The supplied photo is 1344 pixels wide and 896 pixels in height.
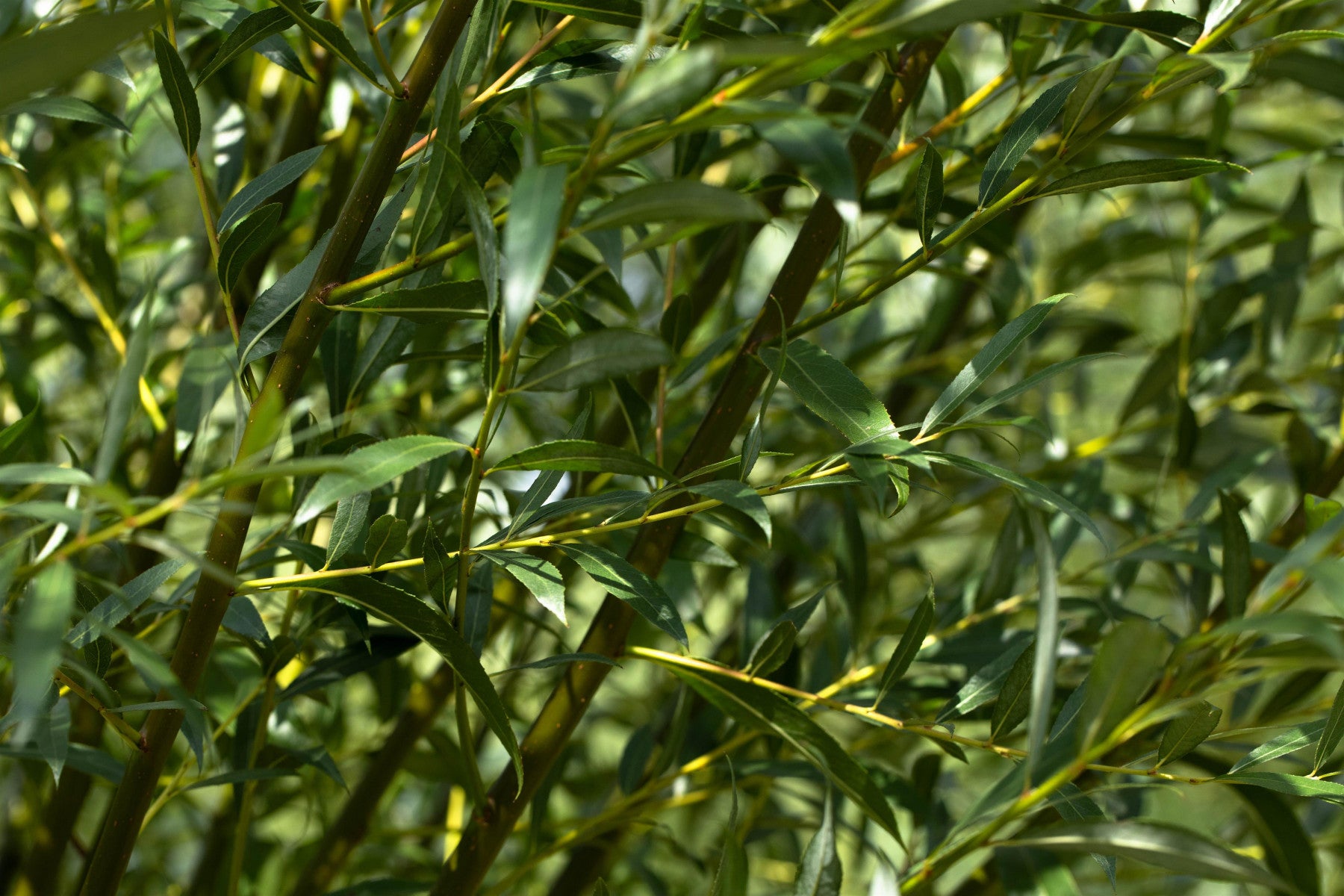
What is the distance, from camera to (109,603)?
31 centimetres

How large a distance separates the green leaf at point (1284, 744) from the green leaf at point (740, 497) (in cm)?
18

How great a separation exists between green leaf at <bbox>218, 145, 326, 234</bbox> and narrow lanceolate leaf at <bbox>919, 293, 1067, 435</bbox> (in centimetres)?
20

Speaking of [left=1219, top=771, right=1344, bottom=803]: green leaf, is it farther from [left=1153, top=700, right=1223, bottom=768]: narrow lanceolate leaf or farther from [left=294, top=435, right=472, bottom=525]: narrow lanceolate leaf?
[left=294, top=435, right=472, bottom=525]: narrow lanceolate leaf

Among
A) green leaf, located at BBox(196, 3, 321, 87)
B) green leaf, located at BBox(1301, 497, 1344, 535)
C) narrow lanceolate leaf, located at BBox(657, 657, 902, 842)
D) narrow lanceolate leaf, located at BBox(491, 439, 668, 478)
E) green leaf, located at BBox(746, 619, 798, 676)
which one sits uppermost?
green leaf, located at BBox(196, 3, 321, 87)

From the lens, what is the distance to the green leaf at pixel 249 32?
0.32 metres

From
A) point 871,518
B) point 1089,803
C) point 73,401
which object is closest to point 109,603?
point 1089,803

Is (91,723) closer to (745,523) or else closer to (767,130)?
(745,523)

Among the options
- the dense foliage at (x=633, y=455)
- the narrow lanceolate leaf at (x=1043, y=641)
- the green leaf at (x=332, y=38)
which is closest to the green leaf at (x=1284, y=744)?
the dense foliage at (x=633, y=455)

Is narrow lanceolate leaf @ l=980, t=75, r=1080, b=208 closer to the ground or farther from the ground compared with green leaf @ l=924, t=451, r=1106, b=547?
farther from the ground

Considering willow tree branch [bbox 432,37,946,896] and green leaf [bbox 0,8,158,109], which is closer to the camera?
green leaf [bbox 0,8,158,109]

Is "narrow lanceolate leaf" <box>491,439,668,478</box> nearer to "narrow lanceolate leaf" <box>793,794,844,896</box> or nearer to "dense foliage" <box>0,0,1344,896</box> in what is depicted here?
"dense foliage" <box>0,0,1344,896</box>

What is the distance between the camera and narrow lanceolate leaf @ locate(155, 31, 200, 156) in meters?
0.30

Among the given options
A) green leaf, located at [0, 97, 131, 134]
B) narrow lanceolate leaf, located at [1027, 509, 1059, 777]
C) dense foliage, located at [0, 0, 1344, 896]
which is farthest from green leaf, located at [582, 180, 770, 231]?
green leaf, located at [0, 97, 131, 134]

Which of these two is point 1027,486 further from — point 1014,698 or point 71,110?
point 71,110
